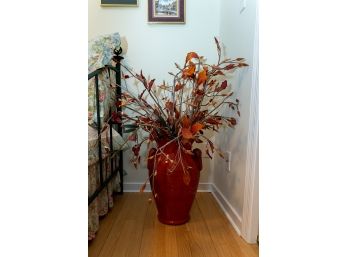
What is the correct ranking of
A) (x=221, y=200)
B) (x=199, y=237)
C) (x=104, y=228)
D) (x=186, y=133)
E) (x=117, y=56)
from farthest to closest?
(x=117, y=56) < (x=221, y=200) < (x=104, y=228) < (x=199, y=237) < (x=186, y=133)

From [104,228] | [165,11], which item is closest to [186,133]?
[104,228]

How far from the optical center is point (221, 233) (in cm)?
150

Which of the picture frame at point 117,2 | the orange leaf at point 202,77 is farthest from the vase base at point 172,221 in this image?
the picture frame at point 117,2

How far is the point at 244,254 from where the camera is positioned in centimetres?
129

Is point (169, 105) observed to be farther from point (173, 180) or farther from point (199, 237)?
point (199, 237)

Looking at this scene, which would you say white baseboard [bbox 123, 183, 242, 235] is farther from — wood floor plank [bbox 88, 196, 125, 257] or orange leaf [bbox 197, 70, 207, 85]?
orange leaf [bbox 197, 70, 207, 85]

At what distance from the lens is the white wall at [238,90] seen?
1450mm

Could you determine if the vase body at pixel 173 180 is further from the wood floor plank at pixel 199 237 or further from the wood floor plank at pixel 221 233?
the wood floor plank at pixel 221 233

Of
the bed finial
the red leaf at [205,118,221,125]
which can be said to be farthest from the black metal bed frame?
the red leaf at [205,118,221,125]

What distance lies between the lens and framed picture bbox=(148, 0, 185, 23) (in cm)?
207

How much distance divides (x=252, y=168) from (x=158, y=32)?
52.9 inches
